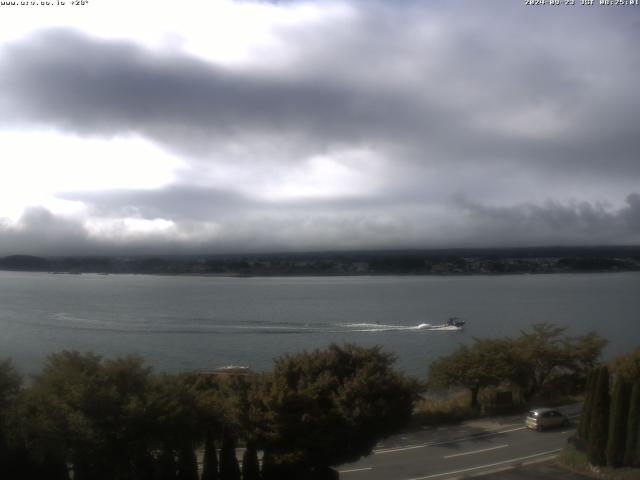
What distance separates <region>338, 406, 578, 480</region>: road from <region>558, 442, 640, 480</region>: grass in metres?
0.69

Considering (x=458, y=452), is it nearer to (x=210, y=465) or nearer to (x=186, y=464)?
(x=210, y=465)

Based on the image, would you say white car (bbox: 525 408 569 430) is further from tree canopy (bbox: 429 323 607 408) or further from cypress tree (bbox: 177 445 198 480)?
cypress tree (bbox: 177 445 198 480)

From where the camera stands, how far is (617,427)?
12.3 m

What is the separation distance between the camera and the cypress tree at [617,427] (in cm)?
1224

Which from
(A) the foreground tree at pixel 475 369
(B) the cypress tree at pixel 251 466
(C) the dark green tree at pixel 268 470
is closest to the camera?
(B) the cypress tree at pixel 251 466

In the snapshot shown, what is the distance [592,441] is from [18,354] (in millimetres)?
32825

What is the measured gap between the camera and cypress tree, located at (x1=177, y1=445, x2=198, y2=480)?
11.1 meters

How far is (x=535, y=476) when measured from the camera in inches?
488

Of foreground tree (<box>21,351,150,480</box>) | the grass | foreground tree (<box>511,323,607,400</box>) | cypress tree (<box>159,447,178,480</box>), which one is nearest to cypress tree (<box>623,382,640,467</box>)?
the grass

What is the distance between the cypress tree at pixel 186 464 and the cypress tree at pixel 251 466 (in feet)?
3.03

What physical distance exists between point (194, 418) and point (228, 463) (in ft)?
3.62

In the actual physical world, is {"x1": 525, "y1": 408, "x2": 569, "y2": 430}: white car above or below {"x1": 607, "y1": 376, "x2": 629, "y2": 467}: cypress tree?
below

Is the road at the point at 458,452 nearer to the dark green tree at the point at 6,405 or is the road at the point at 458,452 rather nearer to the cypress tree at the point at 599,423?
the cypress tree at the point at 599,423

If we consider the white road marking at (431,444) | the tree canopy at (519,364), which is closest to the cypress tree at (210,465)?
the white road marking at (431,444)
